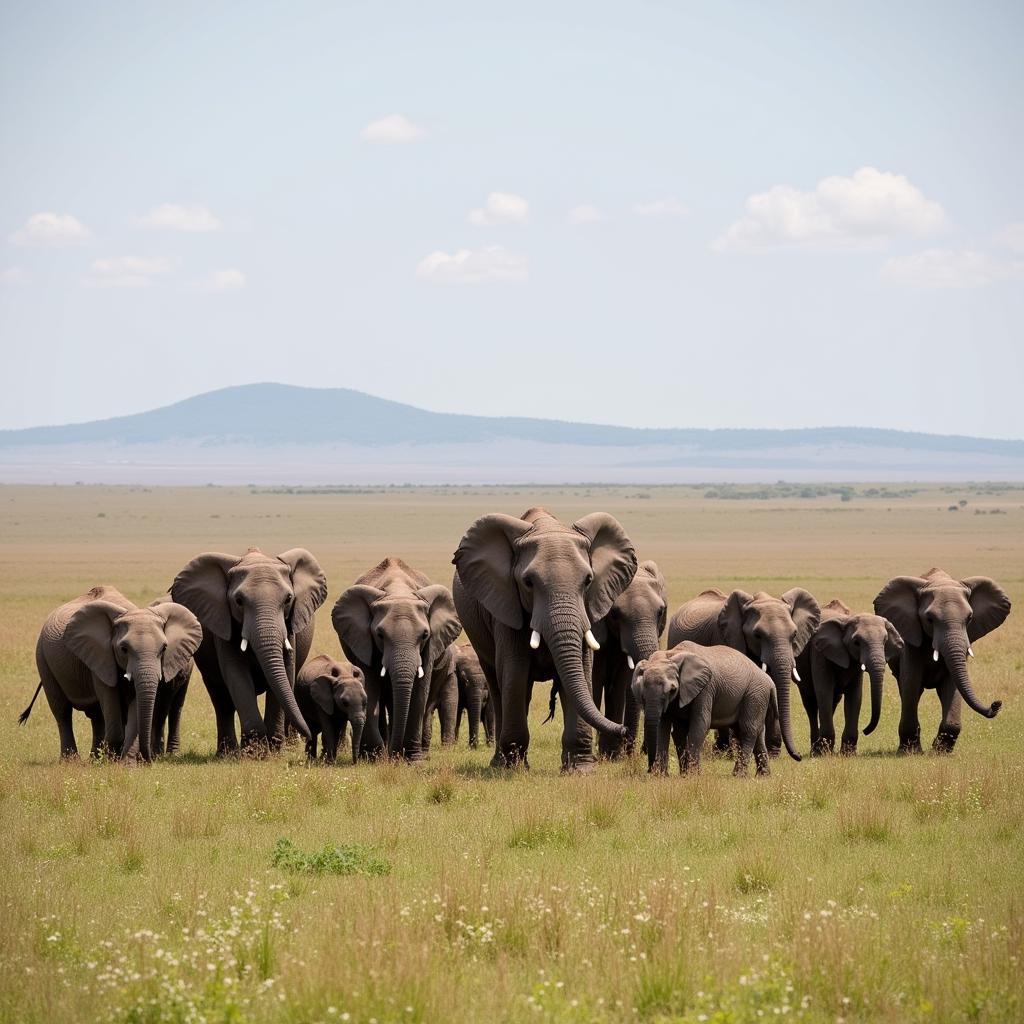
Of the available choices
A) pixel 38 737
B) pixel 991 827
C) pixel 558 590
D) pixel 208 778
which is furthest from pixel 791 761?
pixel 38 737

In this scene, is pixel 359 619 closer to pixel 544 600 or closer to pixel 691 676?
pixel 544 600

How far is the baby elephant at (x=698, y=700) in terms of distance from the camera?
17.2 meters

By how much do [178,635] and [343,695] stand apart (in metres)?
2.17

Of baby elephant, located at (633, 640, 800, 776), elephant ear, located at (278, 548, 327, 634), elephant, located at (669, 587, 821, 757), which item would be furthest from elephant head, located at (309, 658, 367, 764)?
elephant, located at (669, 587, 821, 757)

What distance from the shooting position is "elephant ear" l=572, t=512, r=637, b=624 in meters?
18.9

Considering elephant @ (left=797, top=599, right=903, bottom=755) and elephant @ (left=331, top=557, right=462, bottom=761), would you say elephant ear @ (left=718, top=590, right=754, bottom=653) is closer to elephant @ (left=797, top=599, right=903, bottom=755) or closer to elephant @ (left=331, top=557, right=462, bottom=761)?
elephant @ (left=797, top=599, right=903, bottom=755)

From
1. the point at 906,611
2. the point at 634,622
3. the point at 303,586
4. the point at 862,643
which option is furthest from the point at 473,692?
the point at 906,611

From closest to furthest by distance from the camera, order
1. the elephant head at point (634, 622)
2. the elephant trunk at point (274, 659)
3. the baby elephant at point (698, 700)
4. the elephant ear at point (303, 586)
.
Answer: the baby elephant at point (698, 700)
the elephant trunk at point (274, 659)
the elephant head at point (634, 622)
the elephant ear at point (303, 586)

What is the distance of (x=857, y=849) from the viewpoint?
13891 mm

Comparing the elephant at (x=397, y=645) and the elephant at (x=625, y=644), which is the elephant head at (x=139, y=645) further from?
the elephant at (x=625, y=644)

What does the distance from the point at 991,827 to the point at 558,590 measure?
5.48m

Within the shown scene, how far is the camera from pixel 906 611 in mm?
21891

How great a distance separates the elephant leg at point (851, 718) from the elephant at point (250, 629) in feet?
23.3

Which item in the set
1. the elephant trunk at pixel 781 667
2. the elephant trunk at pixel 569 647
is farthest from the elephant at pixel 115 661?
the elephant trunk at pixel 781 667
